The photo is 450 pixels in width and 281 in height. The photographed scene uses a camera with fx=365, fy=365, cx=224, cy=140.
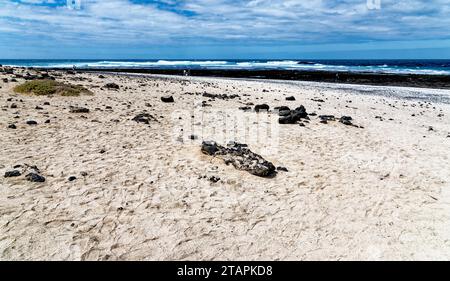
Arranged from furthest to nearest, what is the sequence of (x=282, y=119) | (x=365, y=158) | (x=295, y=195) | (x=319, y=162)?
(x=282, y=119)
(x=365, y=158)
(x=319, y=162)
(x=295, y=195)

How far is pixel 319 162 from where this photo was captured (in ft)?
30.1

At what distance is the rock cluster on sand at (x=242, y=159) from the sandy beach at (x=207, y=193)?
15 cm

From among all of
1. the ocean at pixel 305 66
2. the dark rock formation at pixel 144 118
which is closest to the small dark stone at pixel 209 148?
the dark rock formation at pixel 144 118

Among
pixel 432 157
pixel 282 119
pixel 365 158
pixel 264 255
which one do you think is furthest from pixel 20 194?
pixel 432 157

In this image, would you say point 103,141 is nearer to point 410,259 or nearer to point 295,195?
point 295,195

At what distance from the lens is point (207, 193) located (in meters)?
7.02

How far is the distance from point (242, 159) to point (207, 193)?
1.73 meters

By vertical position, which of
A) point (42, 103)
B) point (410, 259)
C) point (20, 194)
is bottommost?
point (410, 259)

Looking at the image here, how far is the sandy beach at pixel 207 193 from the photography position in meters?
5.32

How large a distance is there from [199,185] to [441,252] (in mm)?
4251

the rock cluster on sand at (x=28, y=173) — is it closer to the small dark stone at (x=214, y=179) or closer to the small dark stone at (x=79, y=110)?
the small dark stone at (x=214, y=179)

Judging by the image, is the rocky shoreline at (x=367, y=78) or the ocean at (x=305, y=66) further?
the ocean at (x=305, y=66)

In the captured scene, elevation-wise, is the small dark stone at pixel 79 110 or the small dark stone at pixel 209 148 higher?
the small dark stone at pixel 79 110

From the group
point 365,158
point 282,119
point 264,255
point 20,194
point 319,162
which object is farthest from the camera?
point 282,119
